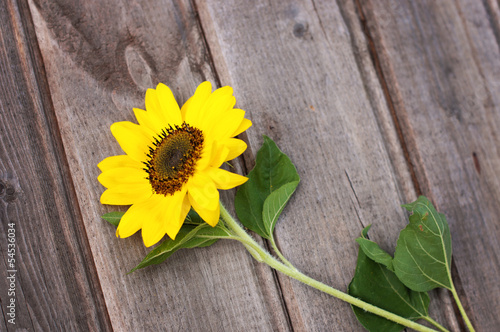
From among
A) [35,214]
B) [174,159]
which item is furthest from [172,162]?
[35,214]

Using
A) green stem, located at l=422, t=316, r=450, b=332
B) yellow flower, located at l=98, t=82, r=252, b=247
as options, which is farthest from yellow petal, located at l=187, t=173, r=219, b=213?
green stem, located at l=422, t=316, r=450, b=332

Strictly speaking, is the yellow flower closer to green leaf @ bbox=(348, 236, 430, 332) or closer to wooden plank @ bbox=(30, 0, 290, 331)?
wooden plank @ bbox=(30, 0, 290, 331)

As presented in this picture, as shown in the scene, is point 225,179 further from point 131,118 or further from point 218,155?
point 131,118

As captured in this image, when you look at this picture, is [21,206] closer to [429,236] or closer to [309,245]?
[309,245]

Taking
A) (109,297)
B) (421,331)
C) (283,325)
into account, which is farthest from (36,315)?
(421,331)

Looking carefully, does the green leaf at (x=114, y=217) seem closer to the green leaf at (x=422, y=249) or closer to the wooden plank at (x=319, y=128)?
the wooden plank at (x=319, y=128)
